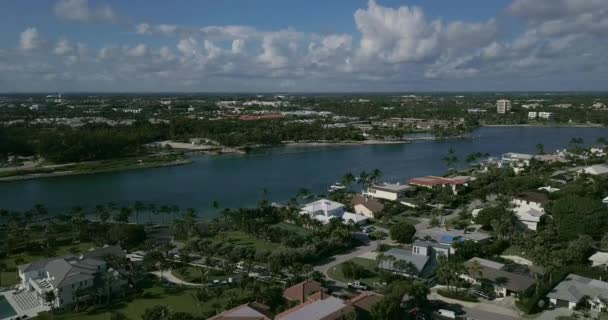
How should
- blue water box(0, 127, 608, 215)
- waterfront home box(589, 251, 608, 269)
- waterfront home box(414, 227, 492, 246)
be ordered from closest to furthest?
waterfront home box(589, 251, 608, 269)
waterfront home box(414, 227, 492, 246)
blue water box(0, 127, 608, 215)

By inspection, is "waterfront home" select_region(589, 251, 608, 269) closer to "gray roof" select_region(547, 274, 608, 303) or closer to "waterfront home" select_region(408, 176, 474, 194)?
"gray roof" select_region(547, 274, 608, 303)

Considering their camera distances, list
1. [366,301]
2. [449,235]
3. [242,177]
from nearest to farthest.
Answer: [366,301]
[449,235]
[242,177]

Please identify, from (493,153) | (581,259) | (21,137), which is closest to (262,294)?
(581,259)

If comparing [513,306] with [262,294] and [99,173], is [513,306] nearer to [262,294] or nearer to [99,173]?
[262,294]

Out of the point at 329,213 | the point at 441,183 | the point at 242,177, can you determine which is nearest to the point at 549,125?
the point at 441,183

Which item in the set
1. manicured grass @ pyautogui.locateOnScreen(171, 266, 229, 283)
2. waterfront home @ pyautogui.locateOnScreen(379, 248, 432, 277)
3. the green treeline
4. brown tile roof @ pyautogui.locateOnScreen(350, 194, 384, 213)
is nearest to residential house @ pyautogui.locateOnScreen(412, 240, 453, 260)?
waterfront home @ pyautogui.locateOnScreen(379, 248, 432, 277)

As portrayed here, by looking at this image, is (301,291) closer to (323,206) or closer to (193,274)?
(193,274)
